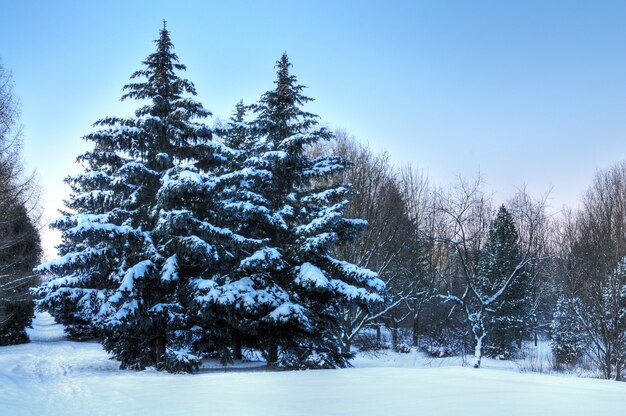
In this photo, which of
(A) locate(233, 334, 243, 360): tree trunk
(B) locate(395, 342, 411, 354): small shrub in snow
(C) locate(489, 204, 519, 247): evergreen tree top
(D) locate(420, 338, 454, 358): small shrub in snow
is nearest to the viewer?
(A) locate(233, 334, 243, 360): tree trunk

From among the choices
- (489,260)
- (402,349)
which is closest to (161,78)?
(402,349)

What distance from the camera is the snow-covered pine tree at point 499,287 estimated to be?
2984cm

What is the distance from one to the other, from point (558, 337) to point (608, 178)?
9.16 metres

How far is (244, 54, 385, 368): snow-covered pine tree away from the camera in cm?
1364

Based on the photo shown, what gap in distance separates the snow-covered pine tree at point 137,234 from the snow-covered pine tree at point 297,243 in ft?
6.91

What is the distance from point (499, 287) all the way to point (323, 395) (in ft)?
81.8

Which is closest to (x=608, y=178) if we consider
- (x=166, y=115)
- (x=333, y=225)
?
(x=333, y=225)

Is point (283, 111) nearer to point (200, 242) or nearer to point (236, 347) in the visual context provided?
point (200, 242)

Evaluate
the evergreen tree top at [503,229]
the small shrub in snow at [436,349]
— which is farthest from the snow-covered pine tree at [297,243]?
the evergreen tree top at [503,229]

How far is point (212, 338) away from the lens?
1415cm

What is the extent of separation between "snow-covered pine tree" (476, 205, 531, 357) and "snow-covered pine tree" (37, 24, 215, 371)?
2153 centimetres

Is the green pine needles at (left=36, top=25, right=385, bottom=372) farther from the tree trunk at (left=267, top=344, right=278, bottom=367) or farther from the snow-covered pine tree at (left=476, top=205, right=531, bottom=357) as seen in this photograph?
the snow-covered pine tree at (left=476, top=205, right=531, bottom=357)

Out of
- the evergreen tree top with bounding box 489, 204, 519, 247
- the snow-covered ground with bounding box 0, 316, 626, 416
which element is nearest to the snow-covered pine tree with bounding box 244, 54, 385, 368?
the snow-covered ground with bounding box 0, 316, 626, 416

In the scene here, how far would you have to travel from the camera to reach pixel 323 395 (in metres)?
7.30
